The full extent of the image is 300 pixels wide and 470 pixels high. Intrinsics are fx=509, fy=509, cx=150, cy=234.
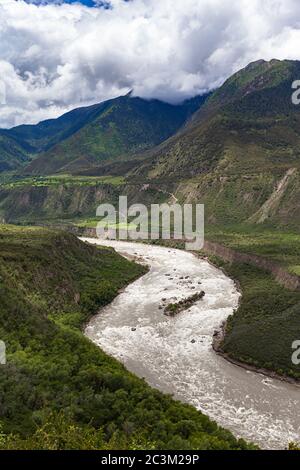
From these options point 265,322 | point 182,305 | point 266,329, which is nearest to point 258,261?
point 182,305

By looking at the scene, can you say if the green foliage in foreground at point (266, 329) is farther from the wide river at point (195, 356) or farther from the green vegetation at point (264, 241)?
the green vegetation at point (264, 241)

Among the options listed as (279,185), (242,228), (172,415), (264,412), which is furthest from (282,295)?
(279,185)

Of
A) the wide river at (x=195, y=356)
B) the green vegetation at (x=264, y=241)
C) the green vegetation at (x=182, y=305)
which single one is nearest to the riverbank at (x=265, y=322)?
the wide river at (x=195, y=356)

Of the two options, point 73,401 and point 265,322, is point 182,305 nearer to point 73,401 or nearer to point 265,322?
point 265,322
